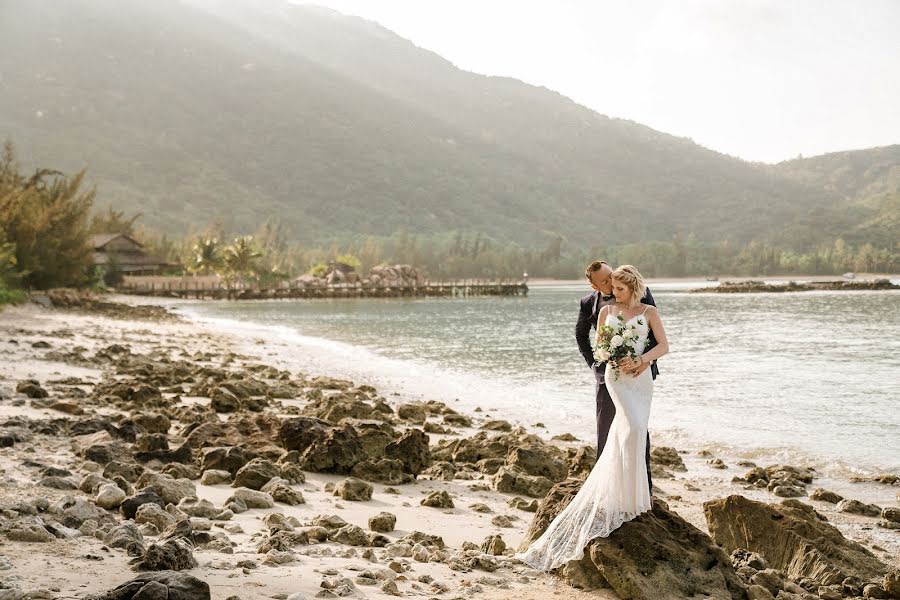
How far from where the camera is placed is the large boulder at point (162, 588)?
4102 mm

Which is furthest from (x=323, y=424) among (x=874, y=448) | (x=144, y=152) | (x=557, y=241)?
(x=144, y=152)

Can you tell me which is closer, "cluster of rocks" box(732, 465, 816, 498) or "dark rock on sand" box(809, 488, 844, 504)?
"dark rock on sand" box(809, 488, 844, 504)

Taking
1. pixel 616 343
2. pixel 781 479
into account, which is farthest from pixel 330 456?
pixel 781 479

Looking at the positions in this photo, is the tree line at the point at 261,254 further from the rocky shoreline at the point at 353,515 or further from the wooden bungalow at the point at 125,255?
the rocky shoreline at the point at 353,515

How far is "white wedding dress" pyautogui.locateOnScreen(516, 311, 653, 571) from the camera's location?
5453 millimetres

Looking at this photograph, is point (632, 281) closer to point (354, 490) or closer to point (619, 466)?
point (619, 466)

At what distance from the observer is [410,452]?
9023 millimetres

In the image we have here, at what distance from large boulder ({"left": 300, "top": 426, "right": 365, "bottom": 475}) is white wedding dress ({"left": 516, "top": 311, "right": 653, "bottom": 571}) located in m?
3.42

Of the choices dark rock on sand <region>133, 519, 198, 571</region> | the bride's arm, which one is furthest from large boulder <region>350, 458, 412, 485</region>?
the bride's arm

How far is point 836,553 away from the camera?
600 cm

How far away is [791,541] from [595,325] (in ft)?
7.15

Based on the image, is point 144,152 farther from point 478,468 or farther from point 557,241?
point 478,468

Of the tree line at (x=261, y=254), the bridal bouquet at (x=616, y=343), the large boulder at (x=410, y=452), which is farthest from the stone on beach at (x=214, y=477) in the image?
the tree line at (x=261, y=254)

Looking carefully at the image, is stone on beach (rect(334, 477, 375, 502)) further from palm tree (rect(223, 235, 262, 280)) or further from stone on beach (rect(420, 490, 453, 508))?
palm tree (rect(223, 235, 262, 280))
